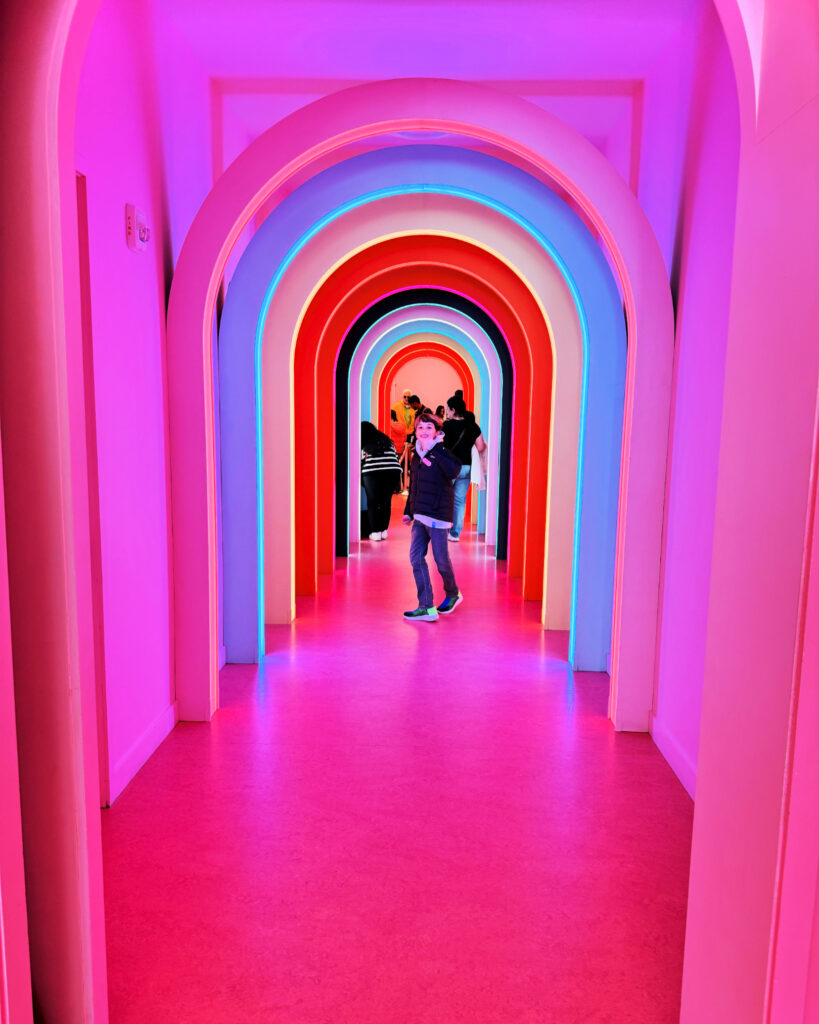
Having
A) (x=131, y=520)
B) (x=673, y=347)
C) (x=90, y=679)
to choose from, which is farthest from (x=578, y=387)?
(x=90, y=679)

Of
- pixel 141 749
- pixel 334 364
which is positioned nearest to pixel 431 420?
pixel 334 364

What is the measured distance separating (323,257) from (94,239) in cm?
326

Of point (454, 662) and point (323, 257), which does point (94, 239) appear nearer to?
point (323, 257)

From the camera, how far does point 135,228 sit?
12.0ft

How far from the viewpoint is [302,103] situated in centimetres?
521

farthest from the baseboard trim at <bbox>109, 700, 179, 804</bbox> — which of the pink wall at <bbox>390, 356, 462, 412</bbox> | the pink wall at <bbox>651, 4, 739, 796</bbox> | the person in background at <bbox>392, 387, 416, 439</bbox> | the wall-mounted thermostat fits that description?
the pink wall at <bbox>390, 356, 462, 412</bbox>

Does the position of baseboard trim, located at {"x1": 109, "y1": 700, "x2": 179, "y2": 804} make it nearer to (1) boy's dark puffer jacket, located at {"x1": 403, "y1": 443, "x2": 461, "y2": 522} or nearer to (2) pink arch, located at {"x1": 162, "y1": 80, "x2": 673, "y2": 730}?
(2) pink arch, located at {"x1": 162, "y1": 80, "x2": 673, "y2": 730}

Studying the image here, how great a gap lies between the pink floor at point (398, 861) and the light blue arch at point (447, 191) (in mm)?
815

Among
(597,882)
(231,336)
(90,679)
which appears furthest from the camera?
(231,336)

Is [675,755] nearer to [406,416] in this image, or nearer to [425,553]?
[425,553]

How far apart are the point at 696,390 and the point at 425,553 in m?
3.35

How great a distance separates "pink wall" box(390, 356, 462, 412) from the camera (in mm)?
24234

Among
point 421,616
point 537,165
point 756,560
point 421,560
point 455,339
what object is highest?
point 455,339

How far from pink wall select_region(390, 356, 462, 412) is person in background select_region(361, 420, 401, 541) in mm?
13307
